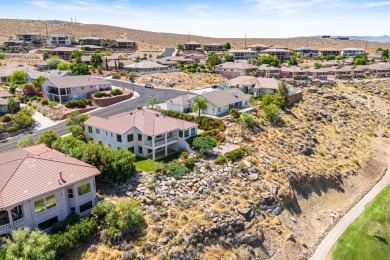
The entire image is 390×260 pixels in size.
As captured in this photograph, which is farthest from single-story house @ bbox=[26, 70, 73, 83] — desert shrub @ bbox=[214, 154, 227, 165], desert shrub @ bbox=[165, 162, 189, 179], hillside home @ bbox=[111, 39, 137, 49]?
hillside home @ bbox=[111, 39, 137, 49]

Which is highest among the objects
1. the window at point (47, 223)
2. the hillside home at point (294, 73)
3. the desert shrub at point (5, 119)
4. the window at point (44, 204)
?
the hillside home at point (294, 73)

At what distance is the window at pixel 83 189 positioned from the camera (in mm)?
36691

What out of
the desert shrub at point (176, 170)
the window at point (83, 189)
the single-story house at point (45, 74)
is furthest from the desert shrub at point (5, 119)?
the desert shrub at point (176, 170)

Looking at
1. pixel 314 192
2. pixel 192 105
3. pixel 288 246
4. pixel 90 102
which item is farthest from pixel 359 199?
pixel 90 102

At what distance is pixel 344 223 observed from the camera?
4938 cm

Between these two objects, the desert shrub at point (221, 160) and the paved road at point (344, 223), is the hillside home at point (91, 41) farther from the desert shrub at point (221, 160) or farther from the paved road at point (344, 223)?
the paved road at point (344, 223)

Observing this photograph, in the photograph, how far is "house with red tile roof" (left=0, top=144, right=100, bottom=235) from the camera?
1259 inches

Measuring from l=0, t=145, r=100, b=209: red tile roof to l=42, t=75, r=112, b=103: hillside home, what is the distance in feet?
126

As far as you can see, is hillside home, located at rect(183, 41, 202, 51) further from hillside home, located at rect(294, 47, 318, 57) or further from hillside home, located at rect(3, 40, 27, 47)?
hillside home, located at rect(3, 40, 27, 47)

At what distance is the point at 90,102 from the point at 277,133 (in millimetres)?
43126

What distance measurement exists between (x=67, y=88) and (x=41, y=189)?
47.6 metres

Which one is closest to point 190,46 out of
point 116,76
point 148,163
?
point 116,76

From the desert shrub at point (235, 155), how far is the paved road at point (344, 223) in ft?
56.3

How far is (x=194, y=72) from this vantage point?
111 m
